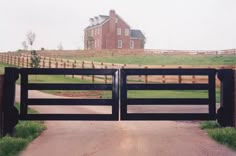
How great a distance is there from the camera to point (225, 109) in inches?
341

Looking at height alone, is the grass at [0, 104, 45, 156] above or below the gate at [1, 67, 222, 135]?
below

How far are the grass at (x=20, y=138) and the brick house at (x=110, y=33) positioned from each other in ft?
197

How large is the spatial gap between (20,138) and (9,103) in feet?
3.50

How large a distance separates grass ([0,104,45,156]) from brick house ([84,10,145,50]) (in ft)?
197

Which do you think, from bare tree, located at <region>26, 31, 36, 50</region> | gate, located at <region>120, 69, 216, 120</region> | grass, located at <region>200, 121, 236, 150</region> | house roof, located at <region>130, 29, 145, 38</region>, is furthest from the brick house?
grass, located at <region>200, 121, 236, 150</region>

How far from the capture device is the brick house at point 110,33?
68.8m

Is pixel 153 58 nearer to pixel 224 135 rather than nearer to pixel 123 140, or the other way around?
pixel 224 135

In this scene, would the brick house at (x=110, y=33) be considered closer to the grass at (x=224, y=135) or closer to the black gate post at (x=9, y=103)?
the black gate post at (x=9, y=103)

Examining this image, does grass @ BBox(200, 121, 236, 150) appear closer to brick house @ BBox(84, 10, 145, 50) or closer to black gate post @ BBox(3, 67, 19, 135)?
black gate post @ BBox(3, 67, 19, 135)

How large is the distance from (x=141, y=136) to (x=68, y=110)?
4930 millimetres

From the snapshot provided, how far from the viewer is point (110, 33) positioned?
Answer: 2721 inches

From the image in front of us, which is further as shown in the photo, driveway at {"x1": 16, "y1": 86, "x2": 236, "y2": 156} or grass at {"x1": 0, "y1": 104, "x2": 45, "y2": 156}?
grass at {"x1": 0, "y1": 104, "x2": 45, "y2": 156}

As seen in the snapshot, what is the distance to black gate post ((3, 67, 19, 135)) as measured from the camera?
326 inches

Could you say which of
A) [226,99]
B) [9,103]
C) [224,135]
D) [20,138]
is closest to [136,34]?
[226,99]
